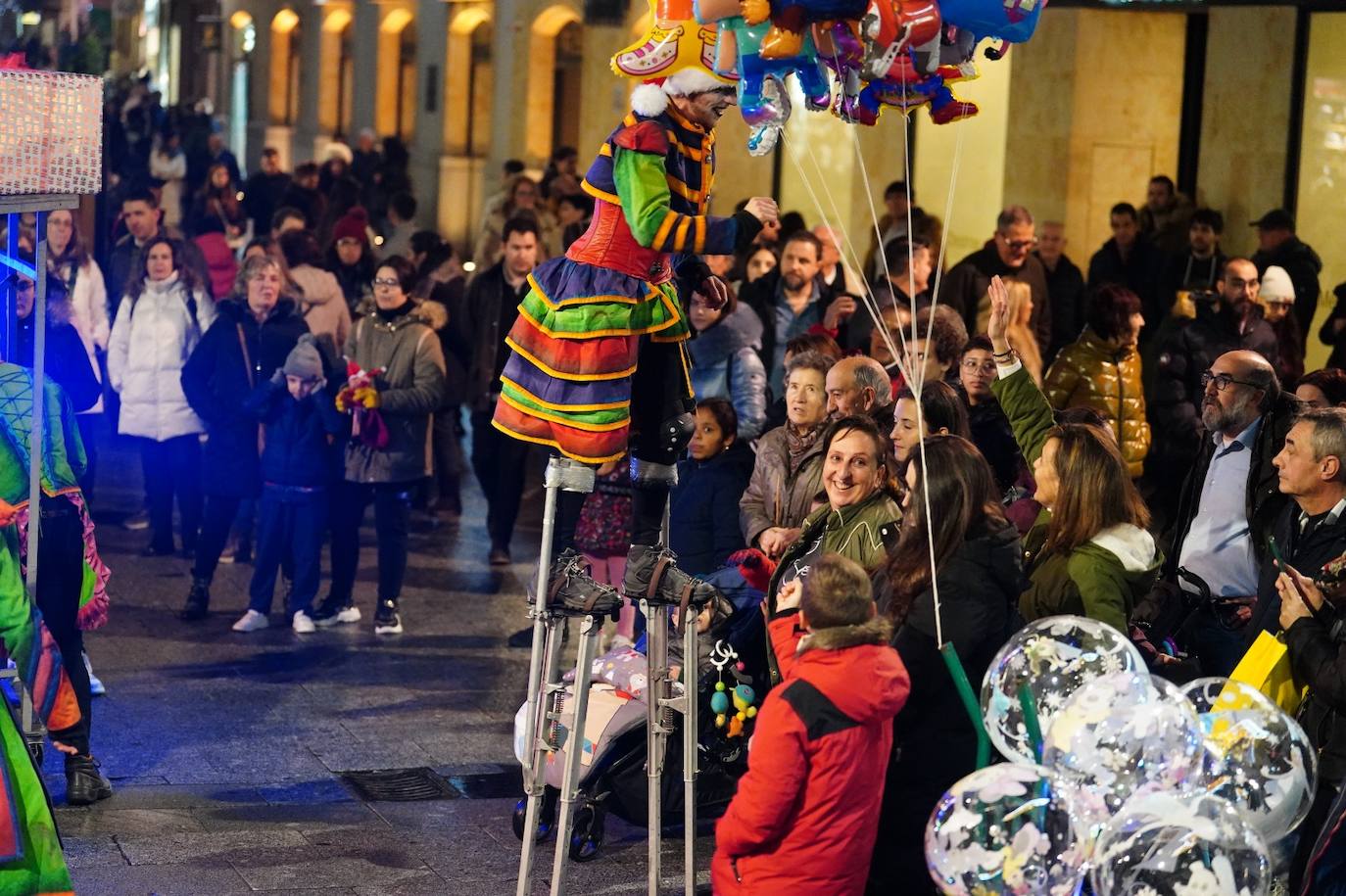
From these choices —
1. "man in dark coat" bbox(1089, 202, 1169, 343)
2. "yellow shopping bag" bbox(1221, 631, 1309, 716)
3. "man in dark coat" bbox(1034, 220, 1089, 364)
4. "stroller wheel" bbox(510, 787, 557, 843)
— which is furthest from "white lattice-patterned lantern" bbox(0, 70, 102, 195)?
"man in dark coat" bbox(1089, 202, 1169, 343)

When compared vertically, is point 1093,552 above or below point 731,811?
above

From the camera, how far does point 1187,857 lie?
477 centimetres

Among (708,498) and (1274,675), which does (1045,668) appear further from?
(708,498)

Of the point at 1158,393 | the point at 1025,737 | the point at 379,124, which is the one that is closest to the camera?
the point at 1025,737

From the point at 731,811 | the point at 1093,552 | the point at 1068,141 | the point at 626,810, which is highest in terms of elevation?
the point at 1068,141

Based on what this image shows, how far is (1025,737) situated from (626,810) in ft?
7.61

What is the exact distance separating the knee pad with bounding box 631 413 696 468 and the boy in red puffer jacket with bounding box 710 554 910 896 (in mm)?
1205

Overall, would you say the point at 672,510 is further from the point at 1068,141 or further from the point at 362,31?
the point at 362,31

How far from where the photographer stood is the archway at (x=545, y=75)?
24.7m

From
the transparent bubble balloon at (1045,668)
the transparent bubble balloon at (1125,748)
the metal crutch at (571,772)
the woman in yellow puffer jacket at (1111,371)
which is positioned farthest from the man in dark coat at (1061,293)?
the transparent bubble balloon at (1125,748)

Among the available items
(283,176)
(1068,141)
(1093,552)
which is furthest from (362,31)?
(1093,552)

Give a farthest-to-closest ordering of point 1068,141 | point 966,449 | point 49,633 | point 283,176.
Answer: point 283,176, point 1068,141, point 49,633, point 966,449

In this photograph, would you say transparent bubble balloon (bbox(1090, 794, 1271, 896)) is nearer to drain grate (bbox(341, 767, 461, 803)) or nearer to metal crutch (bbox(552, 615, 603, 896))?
metal crutch (bbox(552, 615, 603, 896))

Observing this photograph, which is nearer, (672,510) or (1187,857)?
(1187,857)
